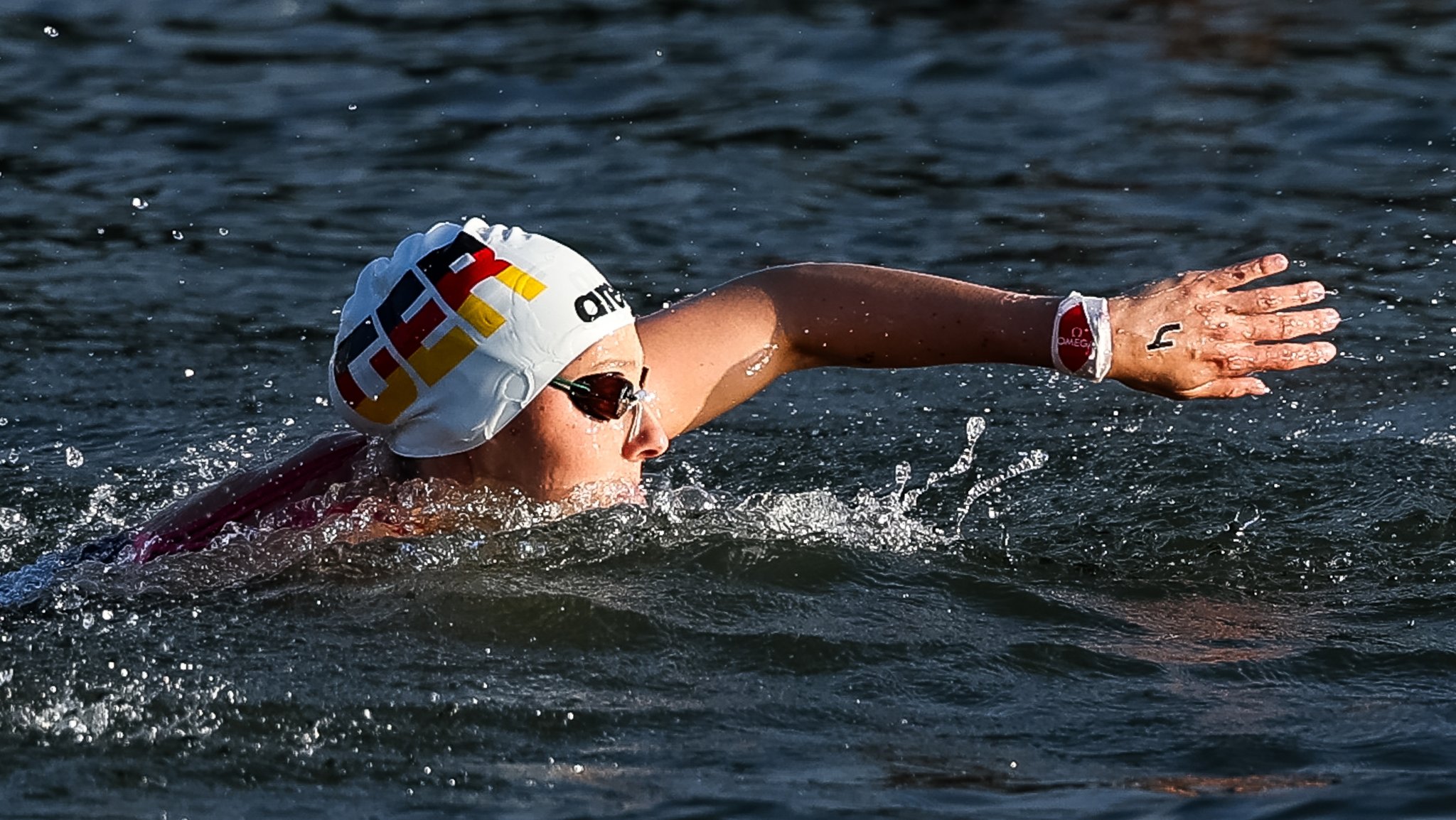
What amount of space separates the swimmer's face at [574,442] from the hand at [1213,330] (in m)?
1.21

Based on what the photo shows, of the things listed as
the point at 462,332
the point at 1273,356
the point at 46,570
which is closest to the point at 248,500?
the point at 46,570

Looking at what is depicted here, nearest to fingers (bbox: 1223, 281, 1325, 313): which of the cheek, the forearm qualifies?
the forearm

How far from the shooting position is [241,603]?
16.8 ft

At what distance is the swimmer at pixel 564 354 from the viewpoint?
5016 millimetres

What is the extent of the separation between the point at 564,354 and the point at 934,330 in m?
0.99

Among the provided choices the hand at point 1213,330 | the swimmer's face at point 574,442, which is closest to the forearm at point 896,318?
the hand at point 1213,330

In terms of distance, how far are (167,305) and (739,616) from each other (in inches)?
195

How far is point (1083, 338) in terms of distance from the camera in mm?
5012

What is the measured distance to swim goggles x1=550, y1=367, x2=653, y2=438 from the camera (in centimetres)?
507

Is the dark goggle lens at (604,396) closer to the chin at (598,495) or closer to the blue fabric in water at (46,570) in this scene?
the chin at (598,495)

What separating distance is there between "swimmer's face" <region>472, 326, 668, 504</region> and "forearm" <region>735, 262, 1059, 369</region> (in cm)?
54

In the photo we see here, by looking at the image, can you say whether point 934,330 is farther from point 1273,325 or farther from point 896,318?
point 1273,325

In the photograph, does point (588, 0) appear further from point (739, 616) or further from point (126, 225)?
point (739, 616)

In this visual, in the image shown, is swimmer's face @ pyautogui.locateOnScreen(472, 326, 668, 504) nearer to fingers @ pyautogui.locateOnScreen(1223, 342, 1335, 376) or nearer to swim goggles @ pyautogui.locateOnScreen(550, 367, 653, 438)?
swim goggles @ pyautogui.locateOnScreen(550, 367, 653, 438)
